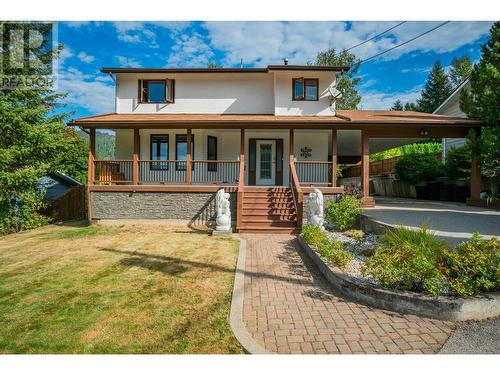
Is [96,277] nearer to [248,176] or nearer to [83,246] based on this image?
[83,246]

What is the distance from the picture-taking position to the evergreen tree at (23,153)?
34.8 feet

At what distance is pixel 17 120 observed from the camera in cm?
1060

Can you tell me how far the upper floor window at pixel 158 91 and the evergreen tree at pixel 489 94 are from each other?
1333cm

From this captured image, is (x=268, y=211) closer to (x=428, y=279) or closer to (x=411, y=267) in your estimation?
(x=411, y=267)

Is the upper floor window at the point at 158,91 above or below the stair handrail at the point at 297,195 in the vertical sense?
above

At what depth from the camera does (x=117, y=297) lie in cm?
430

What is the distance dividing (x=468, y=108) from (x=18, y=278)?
1589 centimetres

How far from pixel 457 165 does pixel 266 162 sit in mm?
9388

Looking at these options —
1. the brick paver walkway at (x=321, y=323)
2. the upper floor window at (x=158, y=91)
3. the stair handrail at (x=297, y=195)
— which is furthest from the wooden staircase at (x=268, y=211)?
the upper floor window at (x=158, y=91)

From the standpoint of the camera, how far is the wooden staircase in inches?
378

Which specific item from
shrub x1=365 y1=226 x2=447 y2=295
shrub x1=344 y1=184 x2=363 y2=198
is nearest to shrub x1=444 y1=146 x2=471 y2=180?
shrub x1=344 y1=184 x2=363 y2=198

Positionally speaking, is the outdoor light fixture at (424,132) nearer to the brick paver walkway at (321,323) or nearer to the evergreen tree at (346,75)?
the brick paver walkway at (321,323)

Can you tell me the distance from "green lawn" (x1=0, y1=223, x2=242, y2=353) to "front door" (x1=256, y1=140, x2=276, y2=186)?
6.64 metres

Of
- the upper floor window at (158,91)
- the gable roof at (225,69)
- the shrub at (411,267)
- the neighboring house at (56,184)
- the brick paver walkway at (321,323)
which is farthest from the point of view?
the neighboring house at (56,184)
